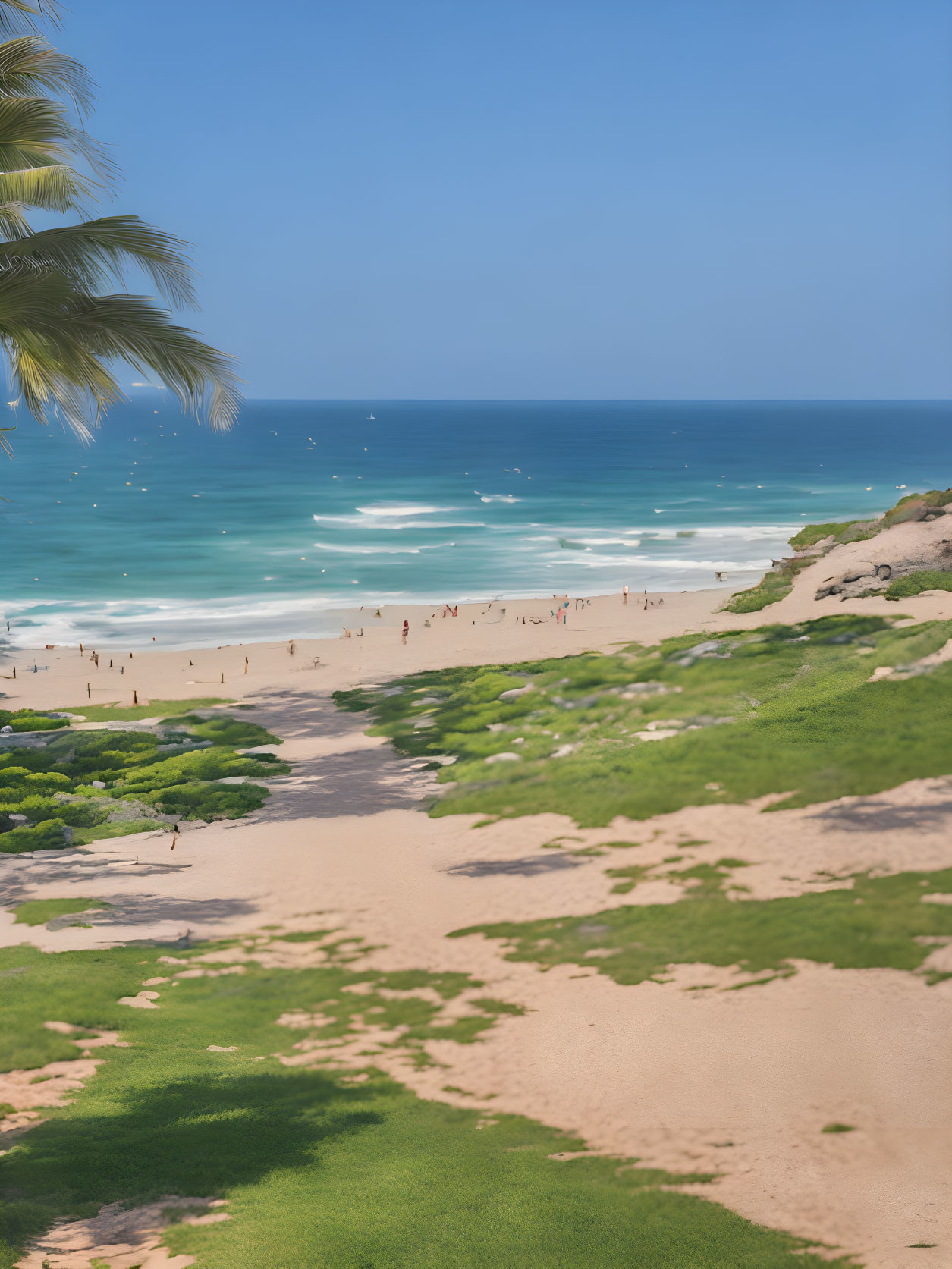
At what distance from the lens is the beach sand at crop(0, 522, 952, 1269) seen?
7723 mm

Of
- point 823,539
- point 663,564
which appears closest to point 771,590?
point 823,539

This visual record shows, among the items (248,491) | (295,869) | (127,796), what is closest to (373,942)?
(295,869)

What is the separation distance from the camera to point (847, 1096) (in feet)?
27.8

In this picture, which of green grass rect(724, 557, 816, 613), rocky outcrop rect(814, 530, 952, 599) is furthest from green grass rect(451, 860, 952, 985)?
green grass rect(724, 557, 816, 613)

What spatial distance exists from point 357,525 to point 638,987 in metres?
64.8

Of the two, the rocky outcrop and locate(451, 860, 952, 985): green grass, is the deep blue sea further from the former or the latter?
locate(451, 860, 952, 985): green grass

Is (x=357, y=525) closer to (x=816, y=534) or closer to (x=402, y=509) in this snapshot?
(x=402, y=509)

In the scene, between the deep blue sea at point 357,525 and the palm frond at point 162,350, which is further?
the deep blue sea at point 357,525

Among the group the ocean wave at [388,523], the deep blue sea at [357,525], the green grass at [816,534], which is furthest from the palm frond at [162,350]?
the ocean wave at [388,523]

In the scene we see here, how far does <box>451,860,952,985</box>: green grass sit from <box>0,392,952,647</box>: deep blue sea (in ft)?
99.7

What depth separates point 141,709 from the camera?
26.9 metres

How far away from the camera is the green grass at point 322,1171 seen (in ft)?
22.5

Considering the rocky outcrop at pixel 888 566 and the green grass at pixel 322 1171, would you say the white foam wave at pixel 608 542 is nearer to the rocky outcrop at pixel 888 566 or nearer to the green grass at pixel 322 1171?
the rocky outcrop at pixel 888 566

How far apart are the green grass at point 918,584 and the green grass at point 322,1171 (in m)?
17.8
